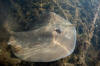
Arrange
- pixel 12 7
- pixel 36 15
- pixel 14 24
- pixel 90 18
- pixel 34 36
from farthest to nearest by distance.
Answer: pixel 90 18
pixel 12 7
pixel 36 15
pixel 14 24
pixel 34 36

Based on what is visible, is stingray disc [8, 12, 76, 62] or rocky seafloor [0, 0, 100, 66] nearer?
stingray disc [8, 12, 76, 62]

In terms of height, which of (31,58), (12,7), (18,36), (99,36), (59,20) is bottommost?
(99,36)

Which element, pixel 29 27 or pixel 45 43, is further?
pixel 29 27

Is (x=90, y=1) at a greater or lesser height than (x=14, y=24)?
greater

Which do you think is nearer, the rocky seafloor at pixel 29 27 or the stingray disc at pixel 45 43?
the stingray disc at pixel 45 43

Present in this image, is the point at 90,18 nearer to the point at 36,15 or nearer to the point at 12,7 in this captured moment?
the point at 36,15

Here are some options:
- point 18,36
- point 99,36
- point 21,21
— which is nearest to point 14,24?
point 21,21

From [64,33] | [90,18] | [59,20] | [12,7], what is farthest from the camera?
[90,18]

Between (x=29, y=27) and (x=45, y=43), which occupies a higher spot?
(x=29, y=27)
